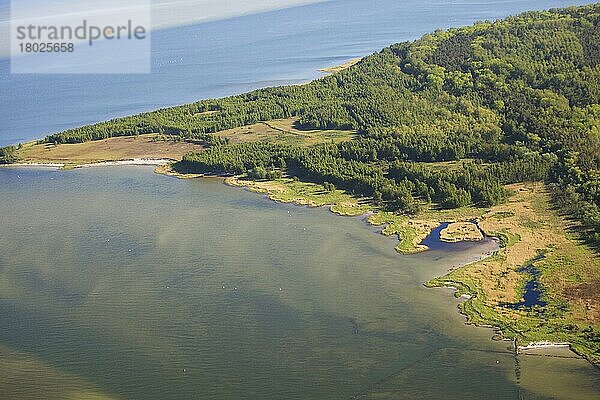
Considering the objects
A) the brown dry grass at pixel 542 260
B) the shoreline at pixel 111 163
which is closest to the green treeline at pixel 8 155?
the shoreline at pixel 111 163

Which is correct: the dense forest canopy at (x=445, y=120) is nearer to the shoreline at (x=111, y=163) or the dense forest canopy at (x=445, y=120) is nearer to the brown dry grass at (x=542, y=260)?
the brown dry grass at (x=542, y=260)

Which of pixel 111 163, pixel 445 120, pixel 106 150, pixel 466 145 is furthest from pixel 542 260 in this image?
pixel 106 150

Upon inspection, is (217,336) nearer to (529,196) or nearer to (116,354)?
(116,354)

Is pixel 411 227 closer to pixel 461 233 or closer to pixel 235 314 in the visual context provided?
pixel 461 233

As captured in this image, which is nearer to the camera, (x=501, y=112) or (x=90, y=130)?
(x=501, y=112)

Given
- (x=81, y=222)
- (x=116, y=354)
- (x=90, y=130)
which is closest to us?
(x=116, y=354)

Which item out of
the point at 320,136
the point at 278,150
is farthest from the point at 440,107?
the point at 278,150
